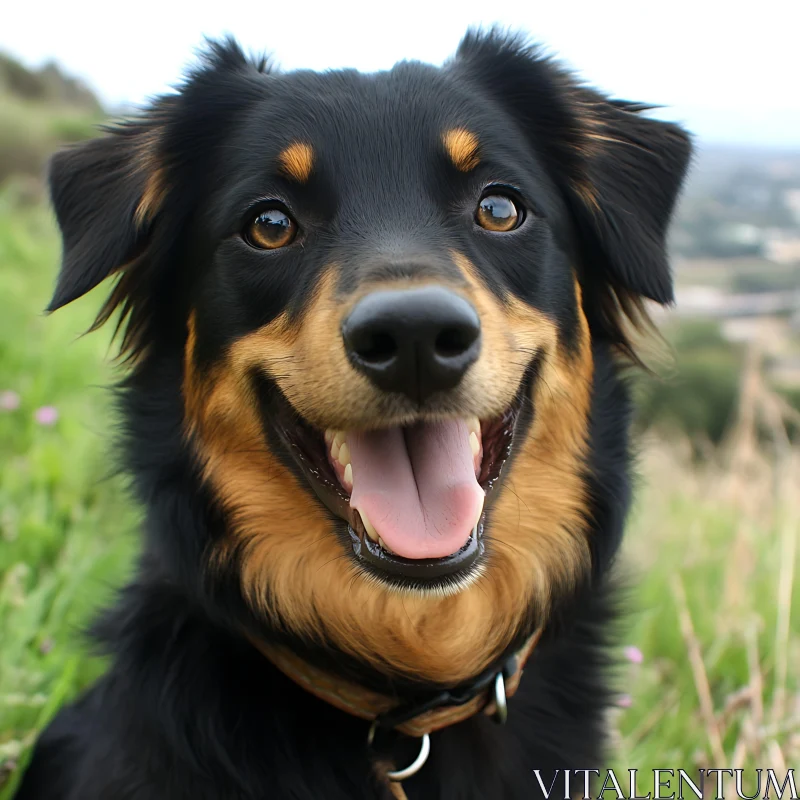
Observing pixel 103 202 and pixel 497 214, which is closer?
pixel 497 214

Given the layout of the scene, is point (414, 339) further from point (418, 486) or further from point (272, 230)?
point (272, 230)

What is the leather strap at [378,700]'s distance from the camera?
1945 mm

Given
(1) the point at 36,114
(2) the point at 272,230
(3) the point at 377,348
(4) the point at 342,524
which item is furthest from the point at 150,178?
(1) the point at 36,114

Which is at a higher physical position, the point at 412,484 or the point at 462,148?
the point at 462,148

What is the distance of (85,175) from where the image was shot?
7.73 ft

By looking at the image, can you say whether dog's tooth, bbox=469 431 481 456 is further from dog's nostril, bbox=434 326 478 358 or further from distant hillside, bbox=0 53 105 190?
distant hillside, bbox=0 53 105 190

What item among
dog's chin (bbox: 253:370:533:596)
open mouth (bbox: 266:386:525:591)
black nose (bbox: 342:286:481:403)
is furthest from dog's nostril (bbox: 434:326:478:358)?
open mouth (bbox: 266:386:525:591)

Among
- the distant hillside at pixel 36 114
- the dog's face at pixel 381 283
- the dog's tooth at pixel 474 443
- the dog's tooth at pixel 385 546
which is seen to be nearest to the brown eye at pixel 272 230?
the dog's face at pixel 381 283

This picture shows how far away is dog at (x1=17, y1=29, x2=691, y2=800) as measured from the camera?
6.26 feet

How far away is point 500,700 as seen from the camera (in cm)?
202

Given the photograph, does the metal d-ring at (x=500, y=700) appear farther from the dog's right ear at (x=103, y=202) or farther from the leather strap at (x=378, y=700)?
the dog's right ear at (x=103, y=202)

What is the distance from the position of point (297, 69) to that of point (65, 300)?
3.06ft

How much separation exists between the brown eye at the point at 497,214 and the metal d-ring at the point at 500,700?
3.77 ft

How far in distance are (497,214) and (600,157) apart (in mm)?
432
